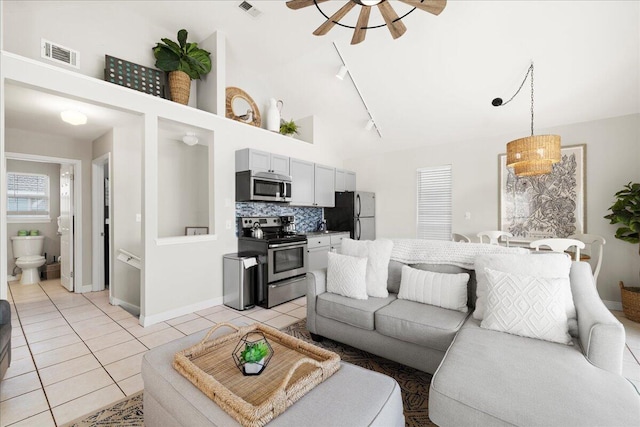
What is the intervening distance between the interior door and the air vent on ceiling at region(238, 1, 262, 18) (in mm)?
3739

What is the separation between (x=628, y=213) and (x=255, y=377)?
451cm

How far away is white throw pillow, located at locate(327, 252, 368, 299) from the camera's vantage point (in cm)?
256

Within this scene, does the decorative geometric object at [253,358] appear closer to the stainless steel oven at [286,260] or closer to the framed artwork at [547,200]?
the stainless steel oven at [286,260]

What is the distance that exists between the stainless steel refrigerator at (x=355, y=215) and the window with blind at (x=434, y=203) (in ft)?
2.96

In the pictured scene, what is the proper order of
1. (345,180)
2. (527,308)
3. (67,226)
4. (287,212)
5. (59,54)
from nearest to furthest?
(527,308) → (59,54) → (67,226) → (287,212) → (345,180)

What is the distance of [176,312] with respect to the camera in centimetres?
339

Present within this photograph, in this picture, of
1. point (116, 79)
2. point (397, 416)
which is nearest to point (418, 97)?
point (116, 79)

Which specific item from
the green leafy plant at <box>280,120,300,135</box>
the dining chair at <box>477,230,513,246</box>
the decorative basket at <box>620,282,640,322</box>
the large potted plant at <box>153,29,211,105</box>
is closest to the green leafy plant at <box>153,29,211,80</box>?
the large potted plant at <box>153,29,211,105</box>

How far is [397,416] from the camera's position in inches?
50.1

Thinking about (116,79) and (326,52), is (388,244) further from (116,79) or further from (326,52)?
(116,79)

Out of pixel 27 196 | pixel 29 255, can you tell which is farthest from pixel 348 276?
pixel 27 196

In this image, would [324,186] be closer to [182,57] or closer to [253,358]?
[182,57]

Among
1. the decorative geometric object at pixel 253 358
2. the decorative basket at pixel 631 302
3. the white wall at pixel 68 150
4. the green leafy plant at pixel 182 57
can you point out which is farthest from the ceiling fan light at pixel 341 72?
the decorative basket at pixel 631 302

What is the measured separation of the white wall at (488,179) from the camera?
3.63 m
